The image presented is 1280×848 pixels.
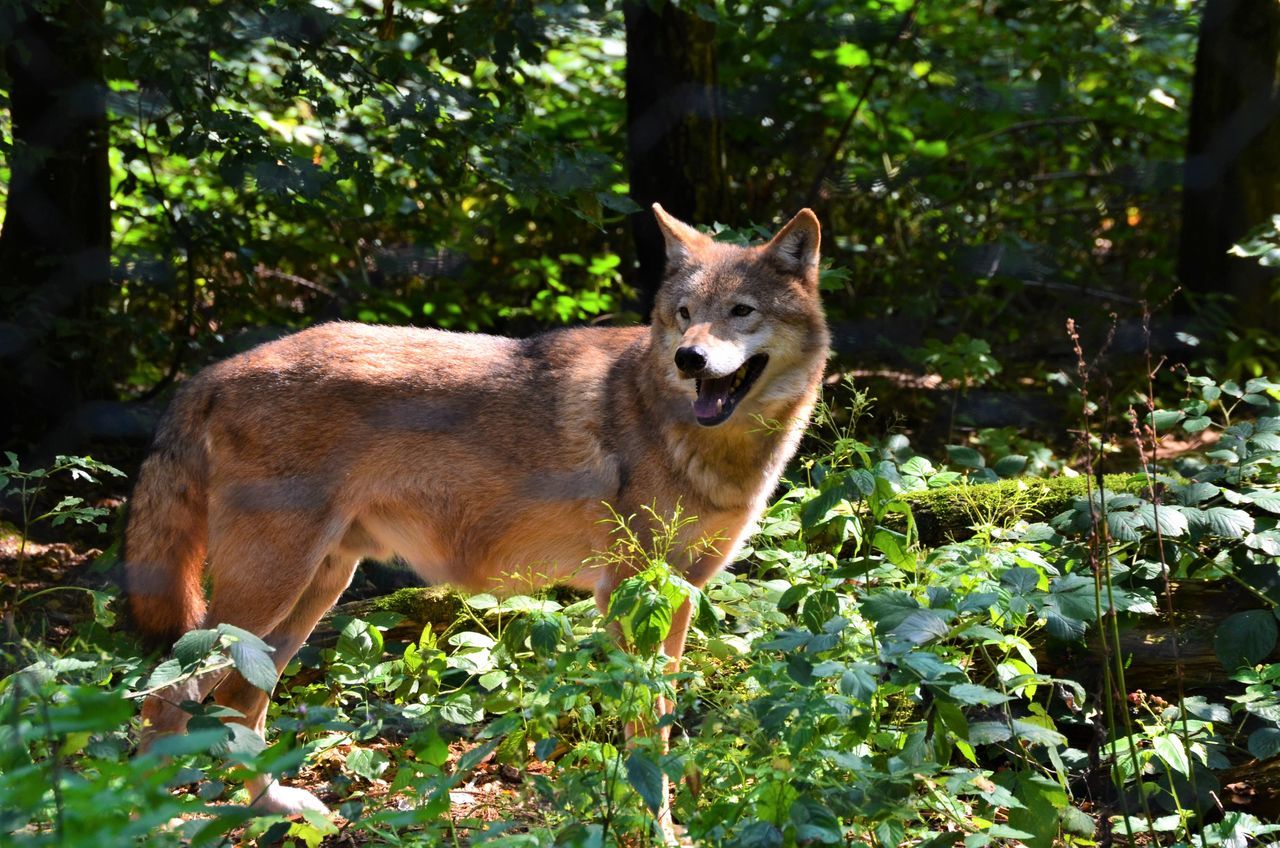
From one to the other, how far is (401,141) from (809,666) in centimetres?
240

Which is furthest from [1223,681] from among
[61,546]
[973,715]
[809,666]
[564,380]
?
[61,546]

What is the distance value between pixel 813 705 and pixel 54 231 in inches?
164

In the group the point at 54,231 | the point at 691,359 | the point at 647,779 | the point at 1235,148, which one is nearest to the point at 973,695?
the point at 647,779

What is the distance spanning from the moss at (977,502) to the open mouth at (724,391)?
746 millimetres

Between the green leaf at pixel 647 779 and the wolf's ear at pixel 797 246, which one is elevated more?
the wolf's ear at pixel 797 246

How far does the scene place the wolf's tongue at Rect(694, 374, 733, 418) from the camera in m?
3.48

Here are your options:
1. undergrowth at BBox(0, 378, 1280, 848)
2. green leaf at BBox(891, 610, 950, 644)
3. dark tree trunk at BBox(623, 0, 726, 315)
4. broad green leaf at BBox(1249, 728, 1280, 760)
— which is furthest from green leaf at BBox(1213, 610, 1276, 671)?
dark tree trunk at BBox(623, 0, 726, 315)

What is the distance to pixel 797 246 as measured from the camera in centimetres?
378

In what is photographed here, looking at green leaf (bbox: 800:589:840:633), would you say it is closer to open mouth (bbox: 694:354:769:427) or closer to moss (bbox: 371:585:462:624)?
open mouth (bbox: 694:354:769:427)

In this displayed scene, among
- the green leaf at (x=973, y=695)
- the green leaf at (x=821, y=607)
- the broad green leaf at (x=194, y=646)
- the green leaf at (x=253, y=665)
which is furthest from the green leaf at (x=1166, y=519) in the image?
the broad green leaf at (x=194, y=646)

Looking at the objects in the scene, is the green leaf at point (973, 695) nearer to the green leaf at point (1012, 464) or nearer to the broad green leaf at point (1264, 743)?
the broad green leaf at point (1264, 743)

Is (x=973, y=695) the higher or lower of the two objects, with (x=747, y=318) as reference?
lower

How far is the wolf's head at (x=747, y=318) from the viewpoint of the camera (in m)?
3.55

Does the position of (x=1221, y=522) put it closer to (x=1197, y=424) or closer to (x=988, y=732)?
(x=1197, y=424)
